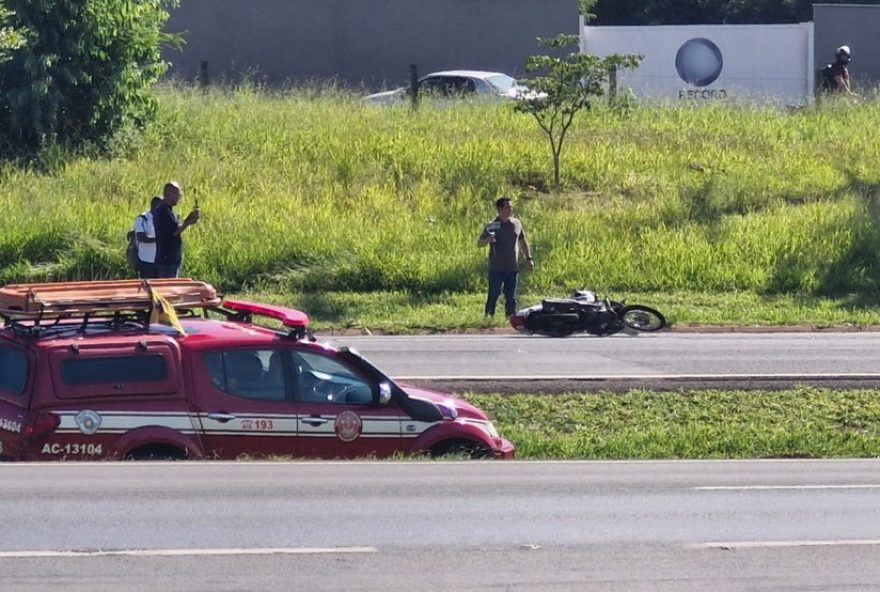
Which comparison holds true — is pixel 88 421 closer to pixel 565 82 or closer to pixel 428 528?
pixel 428 528

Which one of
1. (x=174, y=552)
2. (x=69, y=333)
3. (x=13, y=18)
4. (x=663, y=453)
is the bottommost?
(x=663, y=453)

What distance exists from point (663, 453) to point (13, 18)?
18.9 metres

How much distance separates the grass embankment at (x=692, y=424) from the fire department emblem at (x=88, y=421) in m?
3.86

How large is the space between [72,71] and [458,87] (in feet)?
36.2

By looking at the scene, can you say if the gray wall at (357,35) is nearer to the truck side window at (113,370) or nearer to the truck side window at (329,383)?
the truck side window at (329,383)

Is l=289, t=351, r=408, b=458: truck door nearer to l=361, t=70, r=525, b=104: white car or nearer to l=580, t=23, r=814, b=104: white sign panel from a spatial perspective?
l=361, t=70, r=525, b=104: white car

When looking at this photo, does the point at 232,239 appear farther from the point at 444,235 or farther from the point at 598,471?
the point at 598,471

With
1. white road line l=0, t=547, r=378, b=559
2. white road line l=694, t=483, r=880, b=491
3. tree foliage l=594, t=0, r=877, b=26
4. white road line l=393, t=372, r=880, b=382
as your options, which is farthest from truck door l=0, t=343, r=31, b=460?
tree foliage l=594, t=0, r=877, b=26

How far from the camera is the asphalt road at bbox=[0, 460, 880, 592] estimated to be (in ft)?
25.3

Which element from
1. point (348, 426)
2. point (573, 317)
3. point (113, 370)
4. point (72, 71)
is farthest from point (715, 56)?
point (113, 370)

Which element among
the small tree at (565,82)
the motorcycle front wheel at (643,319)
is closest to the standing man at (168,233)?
the motorcycle front wheel at (643,319)

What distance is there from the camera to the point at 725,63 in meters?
40.1

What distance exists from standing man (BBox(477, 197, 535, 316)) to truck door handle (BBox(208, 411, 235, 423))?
9.56 metres

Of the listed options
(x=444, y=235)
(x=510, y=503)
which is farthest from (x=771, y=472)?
(x=444, y=235)
